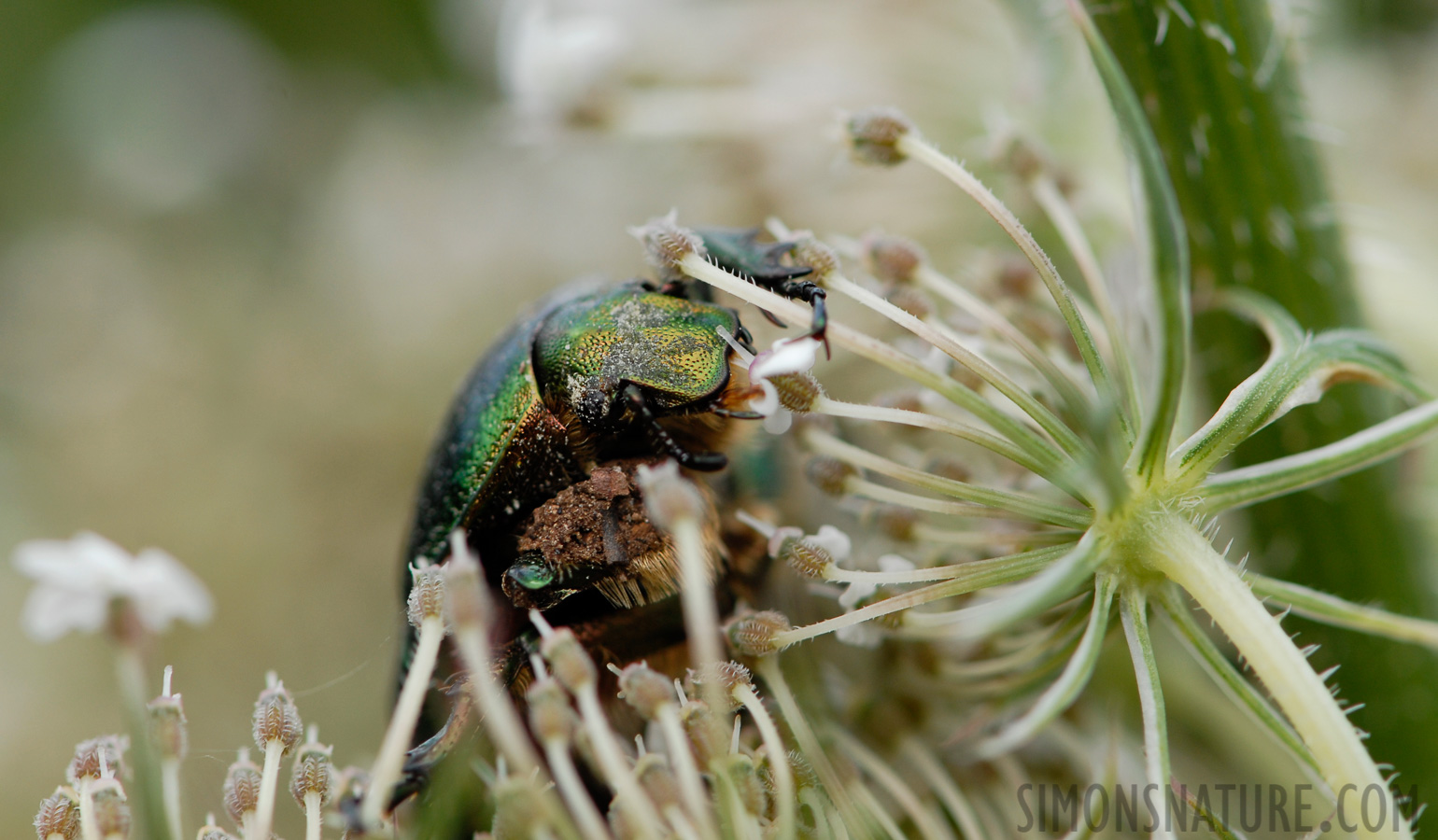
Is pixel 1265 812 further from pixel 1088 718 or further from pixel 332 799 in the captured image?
pixel 332 799

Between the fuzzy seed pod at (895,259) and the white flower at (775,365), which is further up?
the fuzzy seed pod at (895,259)

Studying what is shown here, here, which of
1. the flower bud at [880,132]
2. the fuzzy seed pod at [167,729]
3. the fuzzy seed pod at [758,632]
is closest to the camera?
the fuzzy seed pod at [167,729]

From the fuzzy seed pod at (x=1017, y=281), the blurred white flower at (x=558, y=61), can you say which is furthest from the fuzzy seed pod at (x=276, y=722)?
the blurred white flower at (x=558, y=61)

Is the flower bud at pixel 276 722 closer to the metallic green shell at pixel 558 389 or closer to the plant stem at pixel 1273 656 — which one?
the metallic green shell at pixel 558 389

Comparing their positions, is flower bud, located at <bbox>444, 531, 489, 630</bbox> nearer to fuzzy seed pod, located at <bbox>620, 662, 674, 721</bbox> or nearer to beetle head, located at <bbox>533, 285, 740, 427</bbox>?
fuzzy seed pod, located at <bbox>620, 662, 674, 721</bbox>

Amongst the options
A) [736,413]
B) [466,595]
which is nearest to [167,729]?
[466,595]

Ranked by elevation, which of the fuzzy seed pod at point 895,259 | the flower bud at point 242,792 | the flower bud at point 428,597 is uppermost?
the fuzzy seed pod at point 895,259
